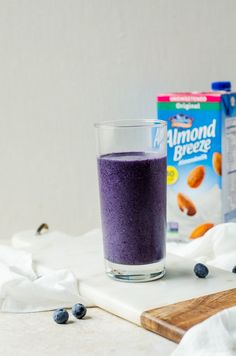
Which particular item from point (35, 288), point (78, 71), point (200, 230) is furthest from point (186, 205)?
point (35, 288)

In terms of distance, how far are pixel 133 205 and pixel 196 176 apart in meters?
0.46

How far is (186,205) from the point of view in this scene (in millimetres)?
1617

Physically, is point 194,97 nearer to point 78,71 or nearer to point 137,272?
point 78,71

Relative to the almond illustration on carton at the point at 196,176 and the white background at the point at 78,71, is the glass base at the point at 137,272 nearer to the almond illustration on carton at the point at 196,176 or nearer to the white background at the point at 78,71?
the almond illustration on carton at the point at 196,176

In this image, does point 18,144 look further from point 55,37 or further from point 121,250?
point 121,250

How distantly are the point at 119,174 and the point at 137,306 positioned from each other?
0.71ft

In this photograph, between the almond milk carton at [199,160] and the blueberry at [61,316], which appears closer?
the blueberry at [61,316]

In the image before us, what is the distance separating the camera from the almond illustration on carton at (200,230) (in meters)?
1.59

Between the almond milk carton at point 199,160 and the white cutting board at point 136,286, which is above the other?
the almond milk carton at point 199,160

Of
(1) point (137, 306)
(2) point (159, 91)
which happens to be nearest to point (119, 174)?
(1) point (137, 306)

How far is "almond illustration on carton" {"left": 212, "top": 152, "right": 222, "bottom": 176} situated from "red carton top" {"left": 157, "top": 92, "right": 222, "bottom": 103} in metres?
0.11

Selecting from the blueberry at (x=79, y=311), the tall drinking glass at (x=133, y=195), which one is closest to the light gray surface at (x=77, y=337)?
the blueberry at (x=79, y=311)

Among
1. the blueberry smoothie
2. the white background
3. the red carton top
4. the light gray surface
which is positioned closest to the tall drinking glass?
the blueberry smoothie

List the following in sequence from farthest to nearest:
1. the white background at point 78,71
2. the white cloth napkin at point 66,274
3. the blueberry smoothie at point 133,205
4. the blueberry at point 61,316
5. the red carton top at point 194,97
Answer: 1. the white background at point 78,71
2. the red carton top at point 194,97
3. the blueberry smoothie at point 133,205
4. the blueberry at point 61,316
5. the white cloth napkin at point 66,274
